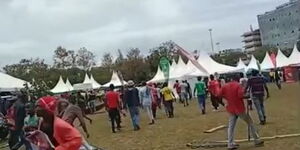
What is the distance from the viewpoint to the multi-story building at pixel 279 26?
449ft

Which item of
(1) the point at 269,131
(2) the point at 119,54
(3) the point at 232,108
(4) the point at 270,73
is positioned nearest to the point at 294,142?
(3) the point at 232,108

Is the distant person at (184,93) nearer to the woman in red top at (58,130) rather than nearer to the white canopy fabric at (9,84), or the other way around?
the white canopy fabric at (9,84)

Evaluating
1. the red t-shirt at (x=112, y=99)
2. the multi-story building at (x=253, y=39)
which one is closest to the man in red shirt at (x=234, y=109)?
the red t-shirt at (x=112, y=99)

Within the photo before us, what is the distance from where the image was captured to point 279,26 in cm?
15062

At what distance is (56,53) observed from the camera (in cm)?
9406

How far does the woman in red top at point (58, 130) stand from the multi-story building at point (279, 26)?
128 metres

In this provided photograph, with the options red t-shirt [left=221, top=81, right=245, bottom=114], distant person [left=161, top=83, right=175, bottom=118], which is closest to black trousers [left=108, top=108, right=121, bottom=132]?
distant person [left=161, top=83, right=175, bottom=118]

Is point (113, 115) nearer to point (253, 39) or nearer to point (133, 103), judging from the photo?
point (133, 103)

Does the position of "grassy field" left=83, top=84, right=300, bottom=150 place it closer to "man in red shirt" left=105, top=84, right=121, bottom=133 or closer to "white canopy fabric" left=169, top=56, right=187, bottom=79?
"man in red shirt" left=105, top=84, right=121, bottom=133

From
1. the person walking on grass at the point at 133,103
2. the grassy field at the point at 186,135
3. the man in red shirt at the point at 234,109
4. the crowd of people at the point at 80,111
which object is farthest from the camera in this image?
the person walking on grass at the point at 133,103

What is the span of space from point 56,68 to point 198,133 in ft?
255

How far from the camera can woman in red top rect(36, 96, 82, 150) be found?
18.2ft

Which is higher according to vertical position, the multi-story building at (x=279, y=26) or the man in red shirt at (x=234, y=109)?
the multi-story building at (x=279, y=26)

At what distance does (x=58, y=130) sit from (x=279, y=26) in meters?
150
